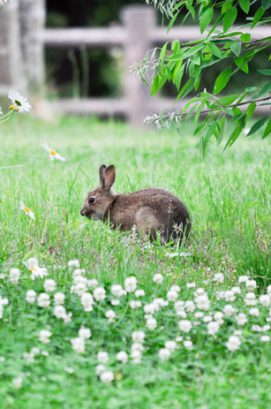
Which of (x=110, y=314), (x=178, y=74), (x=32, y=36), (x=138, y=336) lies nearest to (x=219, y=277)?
(x=110, y=314)

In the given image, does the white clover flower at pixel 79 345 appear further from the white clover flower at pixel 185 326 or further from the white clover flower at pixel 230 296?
the white clover flower at pixel 230 296

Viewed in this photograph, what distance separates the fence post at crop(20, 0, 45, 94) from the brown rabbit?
27.3ft

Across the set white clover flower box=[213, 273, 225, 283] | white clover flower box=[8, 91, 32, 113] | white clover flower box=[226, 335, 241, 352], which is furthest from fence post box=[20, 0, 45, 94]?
white clover flower box=[226, 335, 241, 352]

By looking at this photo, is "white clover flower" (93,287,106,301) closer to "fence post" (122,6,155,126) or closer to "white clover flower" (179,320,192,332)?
"white clover flower" (179,320,192,332)

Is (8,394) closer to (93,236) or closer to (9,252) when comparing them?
(9,252)

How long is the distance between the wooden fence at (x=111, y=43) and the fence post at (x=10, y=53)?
15 millimetres

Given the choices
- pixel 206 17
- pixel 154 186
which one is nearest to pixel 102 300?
pixel 206 17

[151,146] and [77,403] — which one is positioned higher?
[151,146]

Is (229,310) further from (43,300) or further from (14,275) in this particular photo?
(14,275)

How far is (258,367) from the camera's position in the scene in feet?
14.4

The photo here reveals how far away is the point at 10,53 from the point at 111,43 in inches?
63.5

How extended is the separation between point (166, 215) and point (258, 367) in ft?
7.19

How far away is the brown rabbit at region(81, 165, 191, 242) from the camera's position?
6406 millimetres

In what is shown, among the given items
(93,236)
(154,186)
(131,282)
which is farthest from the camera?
(154,186)
